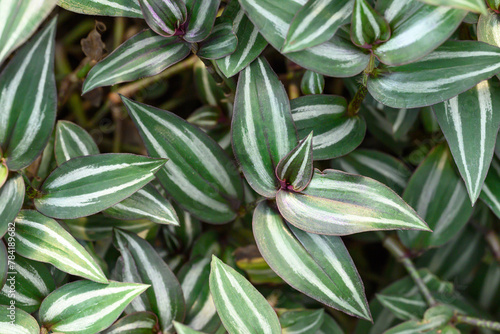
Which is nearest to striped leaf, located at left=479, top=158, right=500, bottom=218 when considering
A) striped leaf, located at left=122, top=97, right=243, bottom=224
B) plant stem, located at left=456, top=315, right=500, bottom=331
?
plant stem, located at left=456, top=315, right=500, bottom=331

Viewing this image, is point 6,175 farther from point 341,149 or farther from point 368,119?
point 368,119

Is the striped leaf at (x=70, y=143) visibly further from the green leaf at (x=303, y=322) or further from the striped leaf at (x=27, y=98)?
the green leaf at (x=303, y=322)

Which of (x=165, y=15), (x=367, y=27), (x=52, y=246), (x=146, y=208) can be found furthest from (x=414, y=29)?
(x=52, y=246)

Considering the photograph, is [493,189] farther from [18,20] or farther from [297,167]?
[18,20]

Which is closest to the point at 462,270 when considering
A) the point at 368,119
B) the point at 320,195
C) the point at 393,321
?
the point at 393,321

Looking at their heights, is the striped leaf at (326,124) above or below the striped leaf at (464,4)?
below

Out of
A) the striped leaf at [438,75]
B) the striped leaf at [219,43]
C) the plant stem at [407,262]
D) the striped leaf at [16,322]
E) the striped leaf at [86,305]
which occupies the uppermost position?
the striped leaf at [219,43]

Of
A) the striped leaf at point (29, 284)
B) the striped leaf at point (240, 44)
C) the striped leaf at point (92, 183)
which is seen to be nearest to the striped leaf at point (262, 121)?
the striped leaf at point (240, 44)
